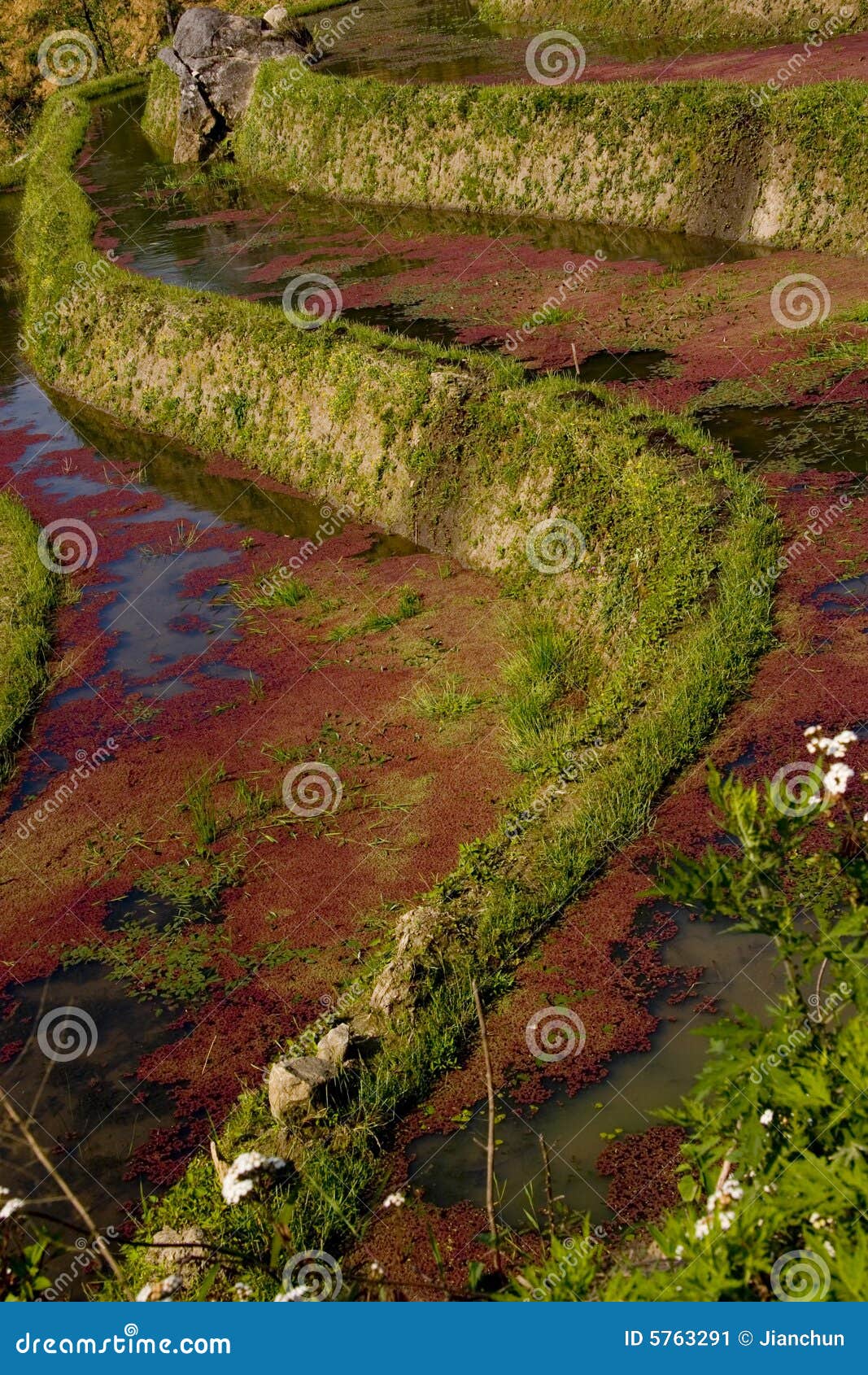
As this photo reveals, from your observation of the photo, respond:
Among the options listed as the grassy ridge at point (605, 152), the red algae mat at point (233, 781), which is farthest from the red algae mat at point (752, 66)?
the red algae mat at point (233, 781)

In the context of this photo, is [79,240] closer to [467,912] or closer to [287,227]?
[287,227]

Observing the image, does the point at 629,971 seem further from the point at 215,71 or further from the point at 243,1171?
the point at 215,71

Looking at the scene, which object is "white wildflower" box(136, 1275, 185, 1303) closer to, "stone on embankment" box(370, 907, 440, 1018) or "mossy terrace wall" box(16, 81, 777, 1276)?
"mossy terrace wall" box(16, 81, 777, 1276)

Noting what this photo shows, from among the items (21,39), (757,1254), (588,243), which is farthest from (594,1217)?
(21,39)

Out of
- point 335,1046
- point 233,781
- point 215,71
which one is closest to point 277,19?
point 215,71

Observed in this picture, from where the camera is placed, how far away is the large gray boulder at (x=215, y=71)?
34.8m

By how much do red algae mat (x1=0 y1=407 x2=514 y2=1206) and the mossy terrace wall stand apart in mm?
608

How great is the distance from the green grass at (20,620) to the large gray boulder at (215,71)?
23469 millimetres

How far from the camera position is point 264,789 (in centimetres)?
898

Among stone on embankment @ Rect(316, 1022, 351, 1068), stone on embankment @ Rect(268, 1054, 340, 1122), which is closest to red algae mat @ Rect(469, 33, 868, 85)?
stone on embankment @ Rect(316, 1022, 351, 1068)

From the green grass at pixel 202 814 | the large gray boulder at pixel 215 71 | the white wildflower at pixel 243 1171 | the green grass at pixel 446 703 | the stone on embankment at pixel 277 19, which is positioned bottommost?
the green grass at pixel 202 814

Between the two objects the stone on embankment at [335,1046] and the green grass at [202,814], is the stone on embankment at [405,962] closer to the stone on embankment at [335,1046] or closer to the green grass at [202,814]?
the stone on embankment at [335,1046]

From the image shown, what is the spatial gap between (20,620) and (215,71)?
28.7 m

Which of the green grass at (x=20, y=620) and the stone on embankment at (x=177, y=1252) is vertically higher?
the green grass at (x=20, y=620)
